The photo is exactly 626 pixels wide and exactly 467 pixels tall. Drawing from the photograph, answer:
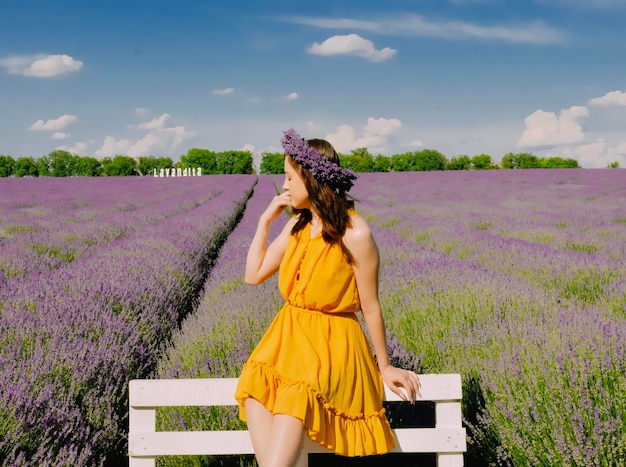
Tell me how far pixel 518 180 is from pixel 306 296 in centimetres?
2626

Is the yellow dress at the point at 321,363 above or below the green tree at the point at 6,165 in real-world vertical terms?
below

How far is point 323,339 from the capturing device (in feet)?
5.85

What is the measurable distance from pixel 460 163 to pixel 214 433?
2865 inches

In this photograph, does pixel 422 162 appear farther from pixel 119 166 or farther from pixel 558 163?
pixel 119 166

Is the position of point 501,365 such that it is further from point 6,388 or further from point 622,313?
point 6,388

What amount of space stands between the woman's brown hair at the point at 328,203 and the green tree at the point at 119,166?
91.3 metres

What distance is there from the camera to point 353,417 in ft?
5.76

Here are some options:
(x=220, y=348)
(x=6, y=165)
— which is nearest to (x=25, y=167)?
(x=6, y=165)

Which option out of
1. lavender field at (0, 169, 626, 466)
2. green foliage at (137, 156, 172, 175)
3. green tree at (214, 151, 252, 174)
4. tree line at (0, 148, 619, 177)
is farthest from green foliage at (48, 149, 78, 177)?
lavender field at (0, 169, 626, 466)

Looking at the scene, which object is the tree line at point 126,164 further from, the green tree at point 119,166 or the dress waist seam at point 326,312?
the dress waist seam at point 326,312

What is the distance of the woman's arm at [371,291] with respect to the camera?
5.97 ft

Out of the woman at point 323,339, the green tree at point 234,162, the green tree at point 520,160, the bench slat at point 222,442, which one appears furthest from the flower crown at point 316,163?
the green tree at point 234,162

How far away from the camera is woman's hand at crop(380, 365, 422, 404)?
1856 millimetres

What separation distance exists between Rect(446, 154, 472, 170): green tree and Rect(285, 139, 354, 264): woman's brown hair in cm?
7118
